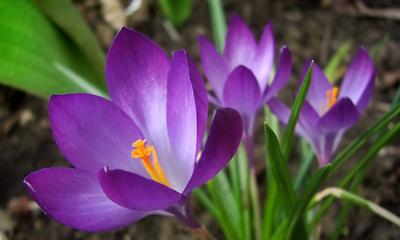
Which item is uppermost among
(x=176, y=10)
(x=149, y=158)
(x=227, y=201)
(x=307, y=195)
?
(x=176, y=10)

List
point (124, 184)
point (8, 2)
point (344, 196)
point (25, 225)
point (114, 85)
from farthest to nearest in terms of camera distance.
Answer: point (25, 225) < point (8, 2) < point (344, 196) < point (114, 85) < point (124, 184)

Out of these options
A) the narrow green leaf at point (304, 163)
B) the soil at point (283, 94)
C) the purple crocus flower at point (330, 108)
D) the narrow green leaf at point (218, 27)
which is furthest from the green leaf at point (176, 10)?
the purple crocus flower at point (330, 108)

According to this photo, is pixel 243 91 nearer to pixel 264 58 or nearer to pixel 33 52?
Result: pixel 264 58

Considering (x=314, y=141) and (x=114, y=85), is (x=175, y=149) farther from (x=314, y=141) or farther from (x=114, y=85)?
(x=314, y=141)

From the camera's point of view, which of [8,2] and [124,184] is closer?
[124,184]

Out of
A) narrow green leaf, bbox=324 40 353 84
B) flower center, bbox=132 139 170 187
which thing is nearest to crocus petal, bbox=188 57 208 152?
flower center, bbox=132 139 170 187

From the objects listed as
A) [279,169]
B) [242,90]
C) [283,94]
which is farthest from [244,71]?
[283,94]

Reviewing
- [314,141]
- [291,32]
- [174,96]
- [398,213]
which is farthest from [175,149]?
[291,32]
